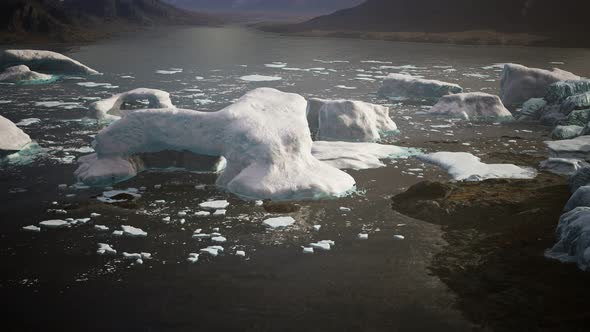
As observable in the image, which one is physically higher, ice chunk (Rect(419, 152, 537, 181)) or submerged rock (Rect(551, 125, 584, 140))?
submerged rock (Rect(551, 125, 584, 140))

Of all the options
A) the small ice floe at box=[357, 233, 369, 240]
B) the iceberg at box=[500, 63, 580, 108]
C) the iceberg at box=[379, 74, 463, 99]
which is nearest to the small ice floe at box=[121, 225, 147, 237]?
the small ice floe at box=[357, 233, 369, 240]

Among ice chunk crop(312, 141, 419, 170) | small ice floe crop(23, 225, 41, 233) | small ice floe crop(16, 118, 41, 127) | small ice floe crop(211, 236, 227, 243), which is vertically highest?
ice chunk crop(312, 141, 419, 170)

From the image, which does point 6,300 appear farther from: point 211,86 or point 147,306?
point 211,86

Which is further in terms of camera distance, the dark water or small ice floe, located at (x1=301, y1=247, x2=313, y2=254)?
small ice floe, located at (x1=301, y1=247, x2=313, y2=254)

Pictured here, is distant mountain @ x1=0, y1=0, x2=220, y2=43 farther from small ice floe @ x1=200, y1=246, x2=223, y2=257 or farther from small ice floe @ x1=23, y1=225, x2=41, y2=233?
small ice floe @ x1=200, y1=246, x2=223, y2=257

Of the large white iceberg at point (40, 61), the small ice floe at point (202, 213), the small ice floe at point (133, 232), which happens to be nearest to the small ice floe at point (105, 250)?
the small ice floe at point (133, 232)

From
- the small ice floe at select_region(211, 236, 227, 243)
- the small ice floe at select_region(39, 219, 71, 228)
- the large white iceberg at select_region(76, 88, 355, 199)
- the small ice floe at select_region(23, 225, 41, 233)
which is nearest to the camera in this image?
the small ice floe at select_region(211, 236, 227, 243)

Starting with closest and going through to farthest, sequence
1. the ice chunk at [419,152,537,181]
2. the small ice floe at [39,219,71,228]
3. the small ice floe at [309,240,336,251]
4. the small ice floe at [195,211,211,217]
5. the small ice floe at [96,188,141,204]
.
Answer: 1. the small ice floe at [309,240,336,251]
2. the small ice floe at [39,219,71,228]
3. the small ice floe at [195,211,211,217]
4. the small ice floe at [96,188,141,204]
5. the ice chunk at [419,152,537,181]

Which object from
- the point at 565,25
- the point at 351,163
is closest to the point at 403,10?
the point at 565,25
